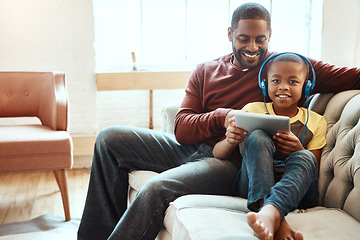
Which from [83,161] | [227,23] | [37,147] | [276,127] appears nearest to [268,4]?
[227,23]

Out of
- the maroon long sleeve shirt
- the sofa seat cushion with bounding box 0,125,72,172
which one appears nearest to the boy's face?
the maroon long sleeve shirt

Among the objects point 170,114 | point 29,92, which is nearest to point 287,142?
point 170,114

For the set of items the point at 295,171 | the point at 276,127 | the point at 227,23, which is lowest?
the point at 295,171

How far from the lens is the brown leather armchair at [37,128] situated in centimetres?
240

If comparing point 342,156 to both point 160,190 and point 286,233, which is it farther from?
point 160,190

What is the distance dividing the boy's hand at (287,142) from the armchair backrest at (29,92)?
1637 mm

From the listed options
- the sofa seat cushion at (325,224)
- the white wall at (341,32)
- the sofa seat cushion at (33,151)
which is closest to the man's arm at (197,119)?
the sofa seat cushion at (325,224)

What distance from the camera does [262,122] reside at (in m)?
1.51

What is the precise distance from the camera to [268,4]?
13.8 feet

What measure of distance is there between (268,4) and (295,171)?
3.07 m

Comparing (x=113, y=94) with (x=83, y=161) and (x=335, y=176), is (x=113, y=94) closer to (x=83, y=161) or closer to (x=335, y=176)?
(x=83, y=161)

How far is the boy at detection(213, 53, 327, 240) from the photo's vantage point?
132 cm

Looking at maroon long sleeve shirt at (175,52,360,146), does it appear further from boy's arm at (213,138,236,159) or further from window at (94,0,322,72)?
window at (94,0,322,72)

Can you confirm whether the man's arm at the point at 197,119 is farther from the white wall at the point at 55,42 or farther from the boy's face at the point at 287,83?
the white wall at the point at 55,42
